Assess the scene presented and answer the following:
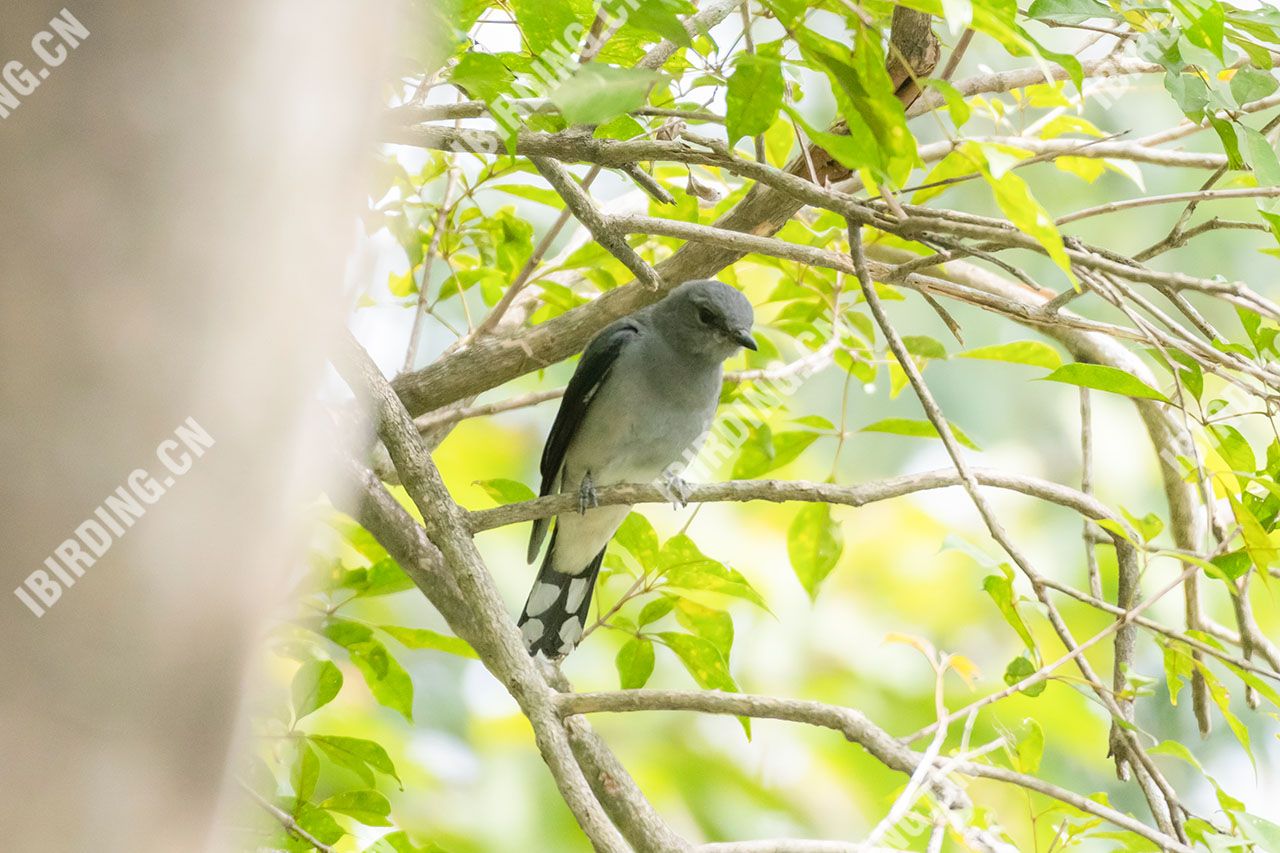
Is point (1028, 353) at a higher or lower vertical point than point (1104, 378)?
higher

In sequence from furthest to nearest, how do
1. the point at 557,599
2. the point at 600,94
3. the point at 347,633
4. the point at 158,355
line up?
the point at 557,599 < the point at 347,633 < the point at 600,94 < the point at 158,355

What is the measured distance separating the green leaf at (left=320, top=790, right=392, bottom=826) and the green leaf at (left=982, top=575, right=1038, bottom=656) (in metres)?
1.24

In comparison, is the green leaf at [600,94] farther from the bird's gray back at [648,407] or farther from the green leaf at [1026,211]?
the bird's gray back at [648,407]

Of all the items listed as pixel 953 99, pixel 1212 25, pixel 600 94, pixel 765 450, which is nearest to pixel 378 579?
pixel 765 450

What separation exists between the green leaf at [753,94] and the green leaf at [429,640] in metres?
1.46

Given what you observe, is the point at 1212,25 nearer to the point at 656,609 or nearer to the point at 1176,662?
the point at 1176,662

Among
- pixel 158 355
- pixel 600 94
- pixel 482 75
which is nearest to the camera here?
pixel 158 355

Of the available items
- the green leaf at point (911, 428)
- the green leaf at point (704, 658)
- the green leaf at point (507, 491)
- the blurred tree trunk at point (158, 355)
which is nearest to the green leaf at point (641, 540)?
the green leaf at point (704, 658)

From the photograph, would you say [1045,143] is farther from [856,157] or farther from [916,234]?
[856,157]

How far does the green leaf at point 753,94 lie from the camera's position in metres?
1.42

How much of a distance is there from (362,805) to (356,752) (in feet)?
0.36

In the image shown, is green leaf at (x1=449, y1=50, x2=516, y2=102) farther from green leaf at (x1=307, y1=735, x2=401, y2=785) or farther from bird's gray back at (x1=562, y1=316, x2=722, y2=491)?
bird's gray back at (x1=562, y1=316, x2=722, y2=491)

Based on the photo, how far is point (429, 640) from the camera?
8.25 feet

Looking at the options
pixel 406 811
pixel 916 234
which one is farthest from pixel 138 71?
pixel 406 811
